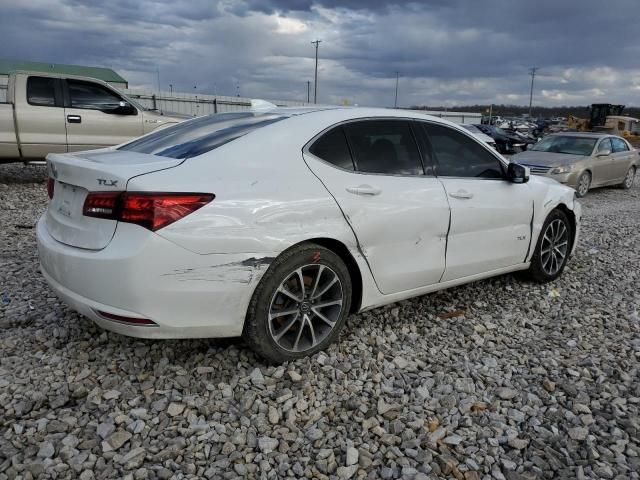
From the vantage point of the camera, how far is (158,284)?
8.68ft

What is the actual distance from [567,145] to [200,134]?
11.8m

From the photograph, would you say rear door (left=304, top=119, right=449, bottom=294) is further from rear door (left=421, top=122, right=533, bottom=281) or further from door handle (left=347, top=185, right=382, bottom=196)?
rear door (left=421, top=122, right=533, bottom=281)

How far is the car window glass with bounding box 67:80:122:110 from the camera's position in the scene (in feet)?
30.9

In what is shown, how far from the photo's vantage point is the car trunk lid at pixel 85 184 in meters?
2.72

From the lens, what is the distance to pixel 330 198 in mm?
3133

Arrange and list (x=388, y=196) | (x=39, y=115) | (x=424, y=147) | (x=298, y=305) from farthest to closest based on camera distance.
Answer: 1. (x=39, y=115)
2. (x=424, y=147)
3. (x=388, y=196)
4. (x=298, y=305)

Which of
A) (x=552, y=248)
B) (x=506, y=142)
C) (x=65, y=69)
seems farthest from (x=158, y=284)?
(x=65, y=69)

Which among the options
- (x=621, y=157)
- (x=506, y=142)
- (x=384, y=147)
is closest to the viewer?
(x=384, y=147)

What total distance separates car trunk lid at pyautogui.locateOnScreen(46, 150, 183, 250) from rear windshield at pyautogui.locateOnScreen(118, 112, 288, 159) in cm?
14

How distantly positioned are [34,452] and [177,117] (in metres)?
8.93

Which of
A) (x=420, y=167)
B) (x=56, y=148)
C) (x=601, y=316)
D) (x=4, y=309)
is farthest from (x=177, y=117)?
(x=601, y=316)

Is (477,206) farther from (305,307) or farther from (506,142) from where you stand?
(506,142)

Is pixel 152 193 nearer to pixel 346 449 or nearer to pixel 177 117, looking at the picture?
pixel 346 449

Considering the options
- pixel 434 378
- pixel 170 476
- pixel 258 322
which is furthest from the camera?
pixel 434 378
